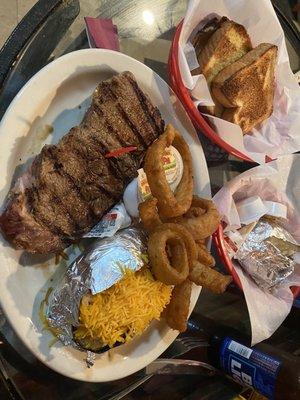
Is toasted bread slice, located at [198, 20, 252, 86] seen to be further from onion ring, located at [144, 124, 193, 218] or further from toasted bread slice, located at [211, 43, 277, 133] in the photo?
onion ring, located at [144, 124, 193, 218]

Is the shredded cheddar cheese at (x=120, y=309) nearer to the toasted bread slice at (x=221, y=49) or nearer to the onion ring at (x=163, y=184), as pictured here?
the onion ring at (x=163, y=184)

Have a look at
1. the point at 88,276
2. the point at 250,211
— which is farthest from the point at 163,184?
the point at 250,211

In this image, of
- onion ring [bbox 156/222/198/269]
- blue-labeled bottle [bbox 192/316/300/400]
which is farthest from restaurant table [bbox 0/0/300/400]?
onion ring [bbox 156/222/198/269]

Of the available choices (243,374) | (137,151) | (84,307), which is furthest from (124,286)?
(243,374)

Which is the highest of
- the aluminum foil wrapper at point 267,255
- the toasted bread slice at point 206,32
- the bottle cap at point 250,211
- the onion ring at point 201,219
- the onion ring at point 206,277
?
the toasted bread slice at point 206,32

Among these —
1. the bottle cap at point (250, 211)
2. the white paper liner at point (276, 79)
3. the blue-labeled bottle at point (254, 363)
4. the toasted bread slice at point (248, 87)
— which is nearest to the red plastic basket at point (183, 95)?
the white paper liner at point (276, 79)

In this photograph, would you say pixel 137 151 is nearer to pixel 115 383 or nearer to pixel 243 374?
pixel 115 383
